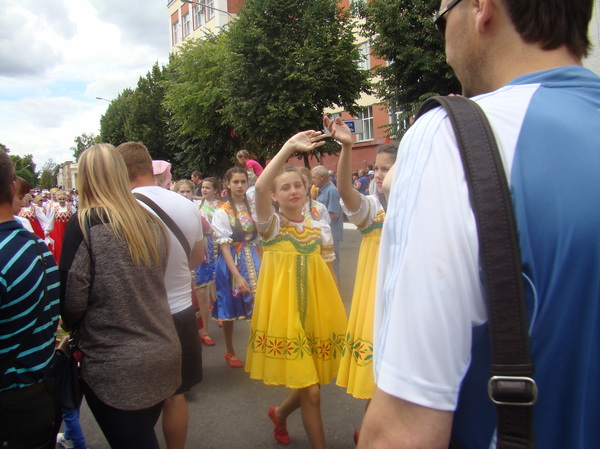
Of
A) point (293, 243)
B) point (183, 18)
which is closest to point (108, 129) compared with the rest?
point (183, 18)

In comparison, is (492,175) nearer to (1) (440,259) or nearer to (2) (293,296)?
(1) (440,259)

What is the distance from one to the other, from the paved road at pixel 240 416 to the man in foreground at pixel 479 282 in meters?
2.59

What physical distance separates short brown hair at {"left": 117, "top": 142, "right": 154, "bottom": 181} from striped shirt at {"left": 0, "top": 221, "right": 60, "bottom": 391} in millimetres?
859

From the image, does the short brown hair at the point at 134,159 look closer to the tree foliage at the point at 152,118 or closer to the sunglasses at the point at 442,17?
the sunglasses at the point at 442,17

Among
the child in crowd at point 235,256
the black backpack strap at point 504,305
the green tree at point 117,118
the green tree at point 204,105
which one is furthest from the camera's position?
the green tree at point 117,118

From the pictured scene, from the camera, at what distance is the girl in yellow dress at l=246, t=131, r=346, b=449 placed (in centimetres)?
280

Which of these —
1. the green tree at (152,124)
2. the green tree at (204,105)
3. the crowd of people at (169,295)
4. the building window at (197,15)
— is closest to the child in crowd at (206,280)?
the crowd of people at (169,295)

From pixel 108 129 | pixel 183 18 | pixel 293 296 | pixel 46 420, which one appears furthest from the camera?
pixel 108 129

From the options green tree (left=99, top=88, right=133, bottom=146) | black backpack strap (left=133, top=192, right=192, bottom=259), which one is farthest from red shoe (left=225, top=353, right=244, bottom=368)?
green tree (left=99, top=88, right=133, bottom=146)

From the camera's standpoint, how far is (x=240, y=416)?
3.48 m

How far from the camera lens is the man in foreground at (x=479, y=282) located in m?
0.66

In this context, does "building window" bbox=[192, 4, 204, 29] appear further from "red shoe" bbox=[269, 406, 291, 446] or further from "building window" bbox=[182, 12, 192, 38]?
"red shoe" bbox=[269, 406, 291, 446]

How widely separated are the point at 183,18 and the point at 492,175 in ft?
139

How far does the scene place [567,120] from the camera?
0.71 meters
